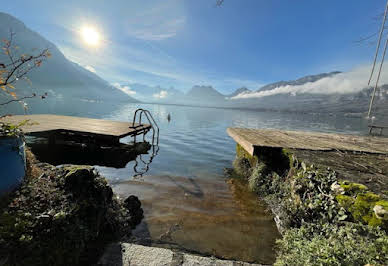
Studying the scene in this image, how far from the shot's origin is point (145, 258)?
276 cm

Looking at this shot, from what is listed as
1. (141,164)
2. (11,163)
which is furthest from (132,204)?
(141,164)

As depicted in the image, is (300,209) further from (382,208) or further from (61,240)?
(61,240)

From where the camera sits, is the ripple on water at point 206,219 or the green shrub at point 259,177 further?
the green shrub at point 259,177

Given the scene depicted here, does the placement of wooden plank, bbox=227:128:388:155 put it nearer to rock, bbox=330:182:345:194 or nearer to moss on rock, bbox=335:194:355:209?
rock, bbox=330:182:345:194

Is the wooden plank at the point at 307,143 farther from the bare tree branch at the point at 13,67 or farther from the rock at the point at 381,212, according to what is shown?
the bare tree branch at the point at 13,67

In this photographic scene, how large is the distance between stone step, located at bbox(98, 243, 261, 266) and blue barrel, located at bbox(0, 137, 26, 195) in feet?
6.08

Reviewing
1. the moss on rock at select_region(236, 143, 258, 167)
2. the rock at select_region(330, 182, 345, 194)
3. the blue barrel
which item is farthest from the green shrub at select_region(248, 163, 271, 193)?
the blue barrel

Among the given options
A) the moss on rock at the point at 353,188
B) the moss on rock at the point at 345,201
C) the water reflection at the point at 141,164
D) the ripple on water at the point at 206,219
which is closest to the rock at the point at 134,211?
the ripple on water at the point at 206,219

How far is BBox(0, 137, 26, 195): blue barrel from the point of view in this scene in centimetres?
268

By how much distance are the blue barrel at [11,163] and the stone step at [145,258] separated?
1.85 metres

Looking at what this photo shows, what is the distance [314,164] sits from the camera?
13.3 ft

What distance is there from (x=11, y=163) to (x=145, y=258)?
262 centimetres

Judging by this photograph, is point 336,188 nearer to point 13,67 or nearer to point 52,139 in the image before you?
point 13,67

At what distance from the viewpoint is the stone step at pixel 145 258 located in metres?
2.67
